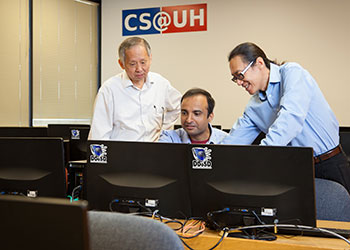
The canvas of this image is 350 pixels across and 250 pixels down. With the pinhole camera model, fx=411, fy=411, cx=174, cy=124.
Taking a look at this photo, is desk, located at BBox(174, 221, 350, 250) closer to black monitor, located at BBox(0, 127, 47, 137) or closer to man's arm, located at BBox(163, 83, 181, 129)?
man's arm, located at BBox(163, 83, 181, 129)

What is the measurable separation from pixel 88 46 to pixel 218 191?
4.65m

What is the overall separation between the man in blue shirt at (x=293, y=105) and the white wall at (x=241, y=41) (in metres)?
2.96

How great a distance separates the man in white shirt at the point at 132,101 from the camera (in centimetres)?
247

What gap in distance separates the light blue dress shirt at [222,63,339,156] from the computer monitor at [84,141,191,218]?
0.56 metres

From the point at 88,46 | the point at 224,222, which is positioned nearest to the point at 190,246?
the point at 224,222

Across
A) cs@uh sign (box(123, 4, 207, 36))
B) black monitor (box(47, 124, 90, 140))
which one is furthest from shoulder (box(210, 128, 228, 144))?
cs@uh sign (box(123, 4, 207, 36))

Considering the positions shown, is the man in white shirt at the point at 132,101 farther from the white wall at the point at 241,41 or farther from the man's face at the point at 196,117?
the white wall at the point at 241,41

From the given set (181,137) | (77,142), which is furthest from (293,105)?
(77,142)

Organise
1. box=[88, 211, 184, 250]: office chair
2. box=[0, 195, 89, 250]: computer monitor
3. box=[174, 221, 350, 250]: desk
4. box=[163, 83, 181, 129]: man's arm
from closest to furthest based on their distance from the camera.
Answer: box=[0, 195, 89, 250]: computer monitor → box=[88, 211, 184, 250]: office chair → box=[174, 221, 350, 250]: desk → box=[163, 83, 181, 129]: man's arm

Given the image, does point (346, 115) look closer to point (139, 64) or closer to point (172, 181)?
point (139, 64)

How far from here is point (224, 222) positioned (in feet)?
4.60

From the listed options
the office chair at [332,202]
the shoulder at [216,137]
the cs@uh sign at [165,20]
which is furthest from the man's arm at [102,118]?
the cs@uh sign at [165,20]

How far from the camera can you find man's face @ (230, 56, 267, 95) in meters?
1.98

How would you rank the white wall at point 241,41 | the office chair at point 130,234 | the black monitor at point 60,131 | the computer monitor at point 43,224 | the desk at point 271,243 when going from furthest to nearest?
the white wall at point 241,41, the black monitor at point 60,131, the desk at point 271,243, the office chair at point 130,234, the computer monitor at point 43,224
